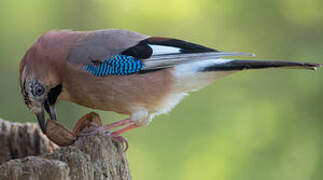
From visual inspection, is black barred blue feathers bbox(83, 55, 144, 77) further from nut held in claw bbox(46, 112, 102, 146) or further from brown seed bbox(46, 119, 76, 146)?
brown seed bbox(46, 119, 76, 146)

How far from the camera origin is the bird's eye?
4.38m

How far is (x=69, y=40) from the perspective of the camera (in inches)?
183

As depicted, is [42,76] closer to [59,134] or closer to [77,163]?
[59,134]

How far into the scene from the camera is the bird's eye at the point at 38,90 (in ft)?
14.4

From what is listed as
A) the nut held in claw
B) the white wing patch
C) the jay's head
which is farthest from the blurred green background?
the nut held in claw

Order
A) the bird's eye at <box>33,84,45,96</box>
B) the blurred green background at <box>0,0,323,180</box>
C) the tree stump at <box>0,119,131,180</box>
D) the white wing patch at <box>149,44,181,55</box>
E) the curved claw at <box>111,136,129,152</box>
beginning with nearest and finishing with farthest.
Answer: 1. the tree stump at <box>0,119,131,180</box>
2. the curved claw at <box>111,136,129,152</box>
3. the bird's eye at <box>33,84,45,96</box>
4. the white wing patch at <box>149,44,181,55</box>
5. the blurred green background at <box>0,0,323,180</box>

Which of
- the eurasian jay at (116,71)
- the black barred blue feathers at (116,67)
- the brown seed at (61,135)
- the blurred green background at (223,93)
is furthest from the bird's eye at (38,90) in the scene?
the blurred green background at (223,93)

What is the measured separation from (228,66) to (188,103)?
1913 mm

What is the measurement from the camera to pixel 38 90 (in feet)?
14.4

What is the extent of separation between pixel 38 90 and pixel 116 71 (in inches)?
Result: 27.2

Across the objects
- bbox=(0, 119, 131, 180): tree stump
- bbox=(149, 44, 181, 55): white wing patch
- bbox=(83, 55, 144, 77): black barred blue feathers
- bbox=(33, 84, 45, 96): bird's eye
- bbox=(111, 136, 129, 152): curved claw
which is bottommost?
bbox=(111, 136, 129, 152): curved claw

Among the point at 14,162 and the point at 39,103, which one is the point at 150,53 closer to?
the point at 39,103

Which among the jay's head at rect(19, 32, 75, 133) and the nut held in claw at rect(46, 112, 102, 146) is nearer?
the nut held in claw at rect(46, 112, 102, 146)

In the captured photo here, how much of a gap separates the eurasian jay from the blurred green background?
118 centimetres
